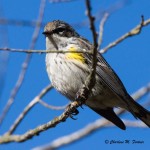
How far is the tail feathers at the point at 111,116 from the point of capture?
685 cm

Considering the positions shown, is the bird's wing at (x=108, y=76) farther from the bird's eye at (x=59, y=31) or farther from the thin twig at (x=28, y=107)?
the thin twig at (x=28, y=107)

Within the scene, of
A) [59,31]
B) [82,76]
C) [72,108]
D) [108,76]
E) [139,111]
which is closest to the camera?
[72,108]

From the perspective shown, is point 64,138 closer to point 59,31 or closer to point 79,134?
point 79,134

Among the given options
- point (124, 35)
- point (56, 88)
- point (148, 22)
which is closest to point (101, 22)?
point (124, 35)

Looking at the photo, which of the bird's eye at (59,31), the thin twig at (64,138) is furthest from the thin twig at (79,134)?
the bird's eye at (59,31)

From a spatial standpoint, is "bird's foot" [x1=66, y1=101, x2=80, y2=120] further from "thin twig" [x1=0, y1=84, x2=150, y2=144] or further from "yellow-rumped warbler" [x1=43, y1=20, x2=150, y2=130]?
"yellow-rumped warbler" [x1=43, y1=20, x2=150, y2=130]

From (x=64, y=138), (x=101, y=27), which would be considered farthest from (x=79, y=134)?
(x=101, y=27)

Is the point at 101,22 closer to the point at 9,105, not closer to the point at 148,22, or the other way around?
the point at 148,22

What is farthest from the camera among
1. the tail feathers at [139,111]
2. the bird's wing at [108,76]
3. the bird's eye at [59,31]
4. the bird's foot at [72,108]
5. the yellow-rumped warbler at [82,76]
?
the bird's eye at [59,31]

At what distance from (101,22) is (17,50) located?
296 centimetres

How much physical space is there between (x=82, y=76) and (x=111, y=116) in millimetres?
944

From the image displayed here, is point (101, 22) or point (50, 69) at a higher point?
point (101, 22)

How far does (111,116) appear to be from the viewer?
22.9 feet

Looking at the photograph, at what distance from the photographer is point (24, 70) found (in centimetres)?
642
